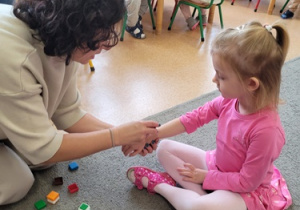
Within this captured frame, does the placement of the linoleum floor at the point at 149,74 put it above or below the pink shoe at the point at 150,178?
below

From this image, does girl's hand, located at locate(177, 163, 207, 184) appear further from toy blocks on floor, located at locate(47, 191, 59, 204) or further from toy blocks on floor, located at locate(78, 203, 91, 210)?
toy blocks on floor, located at locate(47, 191, 59, 204)

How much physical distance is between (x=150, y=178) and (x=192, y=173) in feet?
0.57

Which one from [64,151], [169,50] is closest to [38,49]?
[64,151]

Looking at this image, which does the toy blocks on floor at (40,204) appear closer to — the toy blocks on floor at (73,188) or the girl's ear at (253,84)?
the toy blocks on floor at (73,188)

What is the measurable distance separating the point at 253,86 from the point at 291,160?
27.0 inches

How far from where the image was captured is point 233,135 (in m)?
1.05

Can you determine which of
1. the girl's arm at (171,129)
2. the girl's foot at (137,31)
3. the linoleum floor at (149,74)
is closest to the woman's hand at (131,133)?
the girl's arm at (171,129)

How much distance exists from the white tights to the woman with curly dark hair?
0.27m

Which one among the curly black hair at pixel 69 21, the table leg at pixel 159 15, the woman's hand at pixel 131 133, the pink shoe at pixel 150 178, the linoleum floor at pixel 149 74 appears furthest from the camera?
the table leg at pixel 159 15

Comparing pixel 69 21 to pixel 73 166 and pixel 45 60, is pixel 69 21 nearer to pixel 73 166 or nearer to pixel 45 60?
pixel 45 60

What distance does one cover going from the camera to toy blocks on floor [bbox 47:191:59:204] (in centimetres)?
118

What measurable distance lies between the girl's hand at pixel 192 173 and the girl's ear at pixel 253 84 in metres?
0.38

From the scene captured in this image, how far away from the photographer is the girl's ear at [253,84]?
912 millimetres

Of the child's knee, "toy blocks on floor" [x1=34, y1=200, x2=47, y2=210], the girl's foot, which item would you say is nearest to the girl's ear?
the child's knee
